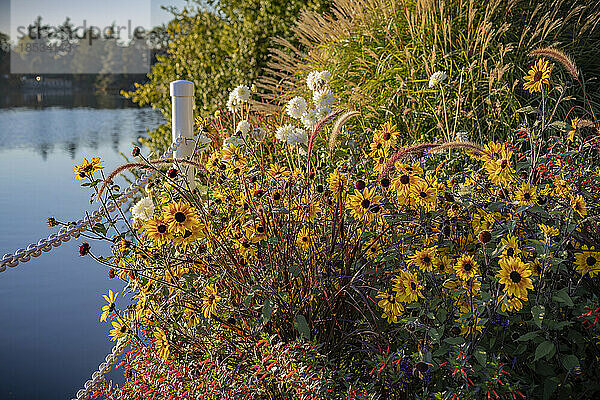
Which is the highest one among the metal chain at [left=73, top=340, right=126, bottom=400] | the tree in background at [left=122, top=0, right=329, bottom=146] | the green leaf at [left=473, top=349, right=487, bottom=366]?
the tree in background at [left=122, top=0, right=329, bottom=146]

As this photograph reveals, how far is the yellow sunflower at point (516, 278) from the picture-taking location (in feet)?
4.55

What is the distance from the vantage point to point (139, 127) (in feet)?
48.3

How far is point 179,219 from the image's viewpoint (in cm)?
147

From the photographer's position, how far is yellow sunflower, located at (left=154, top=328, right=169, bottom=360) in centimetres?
167

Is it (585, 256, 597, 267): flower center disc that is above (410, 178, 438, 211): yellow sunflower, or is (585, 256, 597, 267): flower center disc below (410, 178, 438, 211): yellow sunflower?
below

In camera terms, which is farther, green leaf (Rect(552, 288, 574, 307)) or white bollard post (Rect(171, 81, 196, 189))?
white bollard post (Rect(171, 81, 196, 189))

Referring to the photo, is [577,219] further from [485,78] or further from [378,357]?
[485,78]

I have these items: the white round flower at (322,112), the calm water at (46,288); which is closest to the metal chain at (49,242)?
the white round flower at (322,112)

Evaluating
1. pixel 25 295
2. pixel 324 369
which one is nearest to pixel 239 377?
pixel 324 369

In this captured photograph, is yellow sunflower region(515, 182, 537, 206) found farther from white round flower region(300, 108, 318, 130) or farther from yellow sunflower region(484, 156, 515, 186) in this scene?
white round flower region(300, 108, 318, 130)

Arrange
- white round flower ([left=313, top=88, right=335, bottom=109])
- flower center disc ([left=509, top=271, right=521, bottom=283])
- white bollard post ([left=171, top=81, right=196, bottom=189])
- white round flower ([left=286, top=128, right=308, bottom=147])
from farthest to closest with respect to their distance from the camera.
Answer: white bollard post ([left=171, top=81, right=196, bottom=189]), white round flower ([left=313, top=88, right=335, bottom=109]), white round flower ([left=286, top=128, right=308, bottom=147]), flower center disc ([left=509, top=271, right=521, bottom=283])

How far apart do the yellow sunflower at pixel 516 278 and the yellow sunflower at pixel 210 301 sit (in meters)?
0.72

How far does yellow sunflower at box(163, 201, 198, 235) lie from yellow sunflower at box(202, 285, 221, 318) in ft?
0.71

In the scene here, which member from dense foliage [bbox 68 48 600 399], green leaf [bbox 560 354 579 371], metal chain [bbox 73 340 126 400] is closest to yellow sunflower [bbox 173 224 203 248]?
dense foliage [bbox 68 48 600 399]
